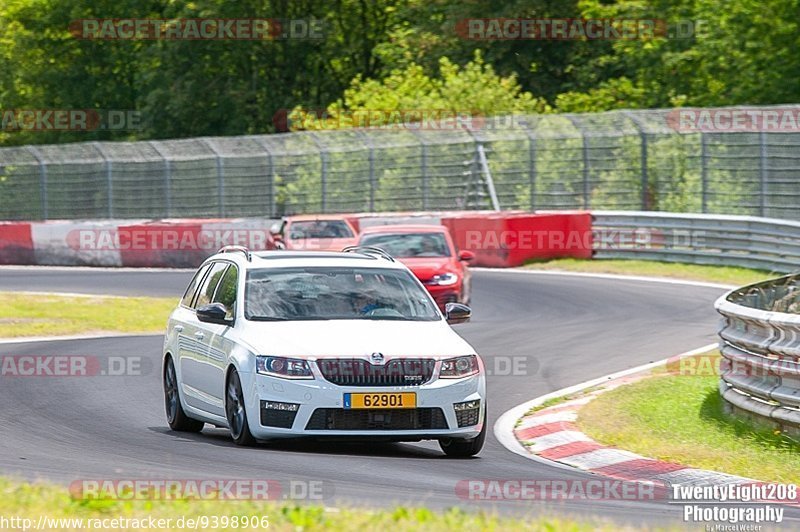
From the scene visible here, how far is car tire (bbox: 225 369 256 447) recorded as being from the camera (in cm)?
1089

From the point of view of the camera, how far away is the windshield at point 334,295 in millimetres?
11500

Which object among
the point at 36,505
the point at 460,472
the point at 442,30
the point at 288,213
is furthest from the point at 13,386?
the point at 442,30

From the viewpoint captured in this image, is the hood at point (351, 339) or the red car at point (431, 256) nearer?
the hood at point (351, 339)

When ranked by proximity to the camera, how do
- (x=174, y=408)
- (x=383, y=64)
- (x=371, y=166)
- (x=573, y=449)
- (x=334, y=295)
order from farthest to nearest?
(x=383, y=64) < (x=371, y=166) < (x=174, y=408) < (x=573, y=449) < (x=334, y=295)

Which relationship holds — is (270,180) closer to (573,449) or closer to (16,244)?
(16,244)

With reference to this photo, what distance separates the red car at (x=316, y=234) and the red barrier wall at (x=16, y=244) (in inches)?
495

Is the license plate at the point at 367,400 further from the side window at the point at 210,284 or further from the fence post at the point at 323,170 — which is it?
the fence post at the point at 323,170

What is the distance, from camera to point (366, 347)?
10.7 metres

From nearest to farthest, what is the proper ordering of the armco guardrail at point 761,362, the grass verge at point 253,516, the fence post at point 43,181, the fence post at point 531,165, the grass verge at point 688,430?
A: the grass verge at point 253,516 < the grass verge at point 688,430 < the armco guardrail at point 761,362 < the fence post at point 531,165 < the fence post at point 43,181

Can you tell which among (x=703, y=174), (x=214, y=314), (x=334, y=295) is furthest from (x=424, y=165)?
(x=214, y=314)

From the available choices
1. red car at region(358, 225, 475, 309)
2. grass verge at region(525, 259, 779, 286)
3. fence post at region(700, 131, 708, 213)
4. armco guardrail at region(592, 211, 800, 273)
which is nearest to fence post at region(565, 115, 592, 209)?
armco guardrail at region(592, 211, 800, 273)

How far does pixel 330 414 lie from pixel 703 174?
74.7ft

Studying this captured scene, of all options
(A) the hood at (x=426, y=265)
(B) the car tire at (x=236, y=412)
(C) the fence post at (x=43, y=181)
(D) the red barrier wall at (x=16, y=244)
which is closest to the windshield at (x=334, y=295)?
(B) the car tire at (x=236, y=412)

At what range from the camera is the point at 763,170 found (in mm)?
30281
